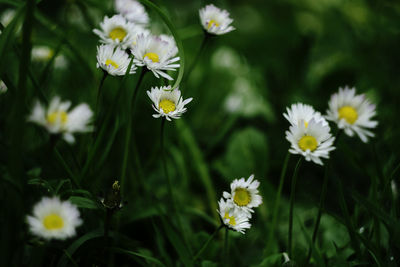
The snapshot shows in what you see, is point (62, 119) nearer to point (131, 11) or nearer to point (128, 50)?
point (128, 50)

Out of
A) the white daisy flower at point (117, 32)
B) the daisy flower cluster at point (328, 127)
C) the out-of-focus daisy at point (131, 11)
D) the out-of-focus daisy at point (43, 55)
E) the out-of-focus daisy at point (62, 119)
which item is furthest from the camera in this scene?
the out-of-focus daisy at point (43, 55)

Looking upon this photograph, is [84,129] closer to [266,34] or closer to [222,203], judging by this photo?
[222,203]

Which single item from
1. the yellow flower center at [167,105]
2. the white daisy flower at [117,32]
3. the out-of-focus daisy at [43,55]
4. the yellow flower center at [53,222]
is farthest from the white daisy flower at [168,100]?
the out-of-focus daisy at [43,55]

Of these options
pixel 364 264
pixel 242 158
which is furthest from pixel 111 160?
pixel 364 264

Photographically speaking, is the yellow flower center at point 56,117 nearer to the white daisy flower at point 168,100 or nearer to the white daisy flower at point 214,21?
the white daisy flower at point 168,100

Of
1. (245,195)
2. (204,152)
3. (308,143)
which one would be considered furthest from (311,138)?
(204,152)
